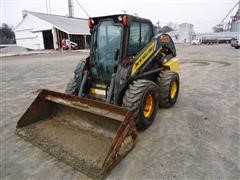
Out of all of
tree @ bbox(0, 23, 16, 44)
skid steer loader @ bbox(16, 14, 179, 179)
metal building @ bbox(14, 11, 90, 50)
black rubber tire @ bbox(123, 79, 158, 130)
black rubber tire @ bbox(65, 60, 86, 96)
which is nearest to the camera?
skid steer loader @ bbox(16, 14, 179, 179)

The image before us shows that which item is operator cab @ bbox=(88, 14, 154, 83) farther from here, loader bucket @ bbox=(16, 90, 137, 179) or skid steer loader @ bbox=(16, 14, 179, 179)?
loader bucket @ bbox=(16, 90, 137, 179)

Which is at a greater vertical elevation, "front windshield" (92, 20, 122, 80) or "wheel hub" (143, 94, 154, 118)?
"front windshield" (92, 20, 122, 80)

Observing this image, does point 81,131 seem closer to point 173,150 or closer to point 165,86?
point 173,150

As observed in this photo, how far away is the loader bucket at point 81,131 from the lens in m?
2.30

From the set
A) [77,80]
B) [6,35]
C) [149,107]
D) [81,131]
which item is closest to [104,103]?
[81,131]

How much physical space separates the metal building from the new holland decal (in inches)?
933

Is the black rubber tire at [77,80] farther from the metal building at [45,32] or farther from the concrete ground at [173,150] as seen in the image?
the metal building at [45,32]

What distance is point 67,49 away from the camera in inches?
1014

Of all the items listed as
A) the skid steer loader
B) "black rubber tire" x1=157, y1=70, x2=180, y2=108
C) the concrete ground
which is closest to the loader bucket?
the skid steer loader

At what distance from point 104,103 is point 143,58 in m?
1.35

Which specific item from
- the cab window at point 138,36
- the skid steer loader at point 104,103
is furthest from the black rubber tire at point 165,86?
the cab window at point 138,36

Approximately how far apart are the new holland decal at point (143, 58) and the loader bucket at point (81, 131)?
39.2 inches

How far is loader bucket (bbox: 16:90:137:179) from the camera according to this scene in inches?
90.7

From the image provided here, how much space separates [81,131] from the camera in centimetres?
303
